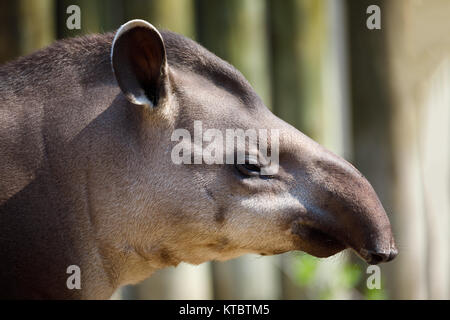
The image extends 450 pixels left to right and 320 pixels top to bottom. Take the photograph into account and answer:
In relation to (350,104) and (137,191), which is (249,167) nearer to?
(137,191)

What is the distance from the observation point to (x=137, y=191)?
483 centimetres

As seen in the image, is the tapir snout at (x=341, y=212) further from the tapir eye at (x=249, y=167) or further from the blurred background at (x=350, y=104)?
the blurred background at (x=350, y=104)

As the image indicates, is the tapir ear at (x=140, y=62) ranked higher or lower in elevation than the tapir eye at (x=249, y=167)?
higher

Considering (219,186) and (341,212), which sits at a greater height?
(219,186)

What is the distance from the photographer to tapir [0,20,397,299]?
4.78 metres

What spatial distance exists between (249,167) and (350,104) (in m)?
7.65

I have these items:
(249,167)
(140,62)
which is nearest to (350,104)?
(249,167)

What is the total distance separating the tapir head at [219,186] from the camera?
478 centimetres

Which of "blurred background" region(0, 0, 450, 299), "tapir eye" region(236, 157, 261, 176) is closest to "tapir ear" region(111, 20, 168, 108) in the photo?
"tapir eye" region(236, 157, 261, 176)

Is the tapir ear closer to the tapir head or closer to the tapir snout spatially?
the tapir head

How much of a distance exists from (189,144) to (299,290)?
681 centimetres

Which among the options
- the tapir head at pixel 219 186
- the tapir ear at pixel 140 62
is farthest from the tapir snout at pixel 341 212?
the tapir ear at pixel 140 62

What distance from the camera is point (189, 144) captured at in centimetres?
488

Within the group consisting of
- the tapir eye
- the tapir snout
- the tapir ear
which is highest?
the tapir ear
